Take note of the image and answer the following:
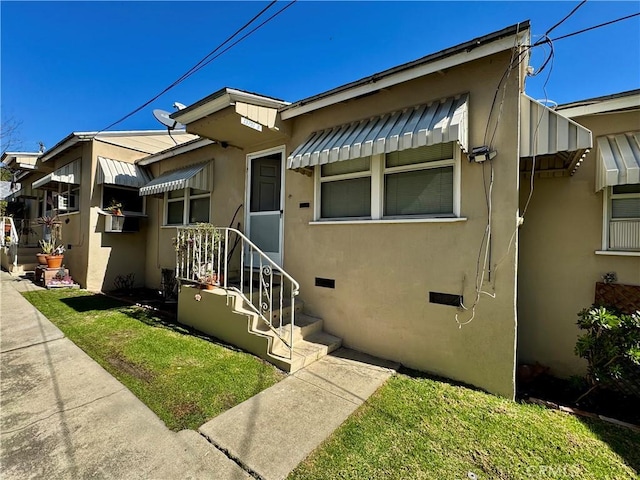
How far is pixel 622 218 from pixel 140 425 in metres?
7.11

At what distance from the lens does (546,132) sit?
3.86 meters

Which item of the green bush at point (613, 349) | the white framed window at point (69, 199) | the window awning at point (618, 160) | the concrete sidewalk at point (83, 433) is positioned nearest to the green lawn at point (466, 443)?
the green bush at point (613, 349)

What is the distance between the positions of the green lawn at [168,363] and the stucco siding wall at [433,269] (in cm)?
181

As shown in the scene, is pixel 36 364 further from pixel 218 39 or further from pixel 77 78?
pixel 77 78

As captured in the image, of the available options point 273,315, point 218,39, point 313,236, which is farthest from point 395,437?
point 218,39

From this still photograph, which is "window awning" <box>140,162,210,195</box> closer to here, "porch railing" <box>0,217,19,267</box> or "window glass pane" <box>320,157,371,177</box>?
"window glass pane" <box>320,157,371,177</box>

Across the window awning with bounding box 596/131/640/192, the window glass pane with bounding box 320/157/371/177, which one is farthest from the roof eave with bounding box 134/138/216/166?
the window awning with bounding box 596/131/640/192

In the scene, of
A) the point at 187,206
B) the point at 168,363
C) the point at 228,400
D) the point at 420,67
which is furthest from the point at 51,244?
the point at 420,67

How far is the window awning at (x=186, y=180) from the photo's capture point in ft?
24.9

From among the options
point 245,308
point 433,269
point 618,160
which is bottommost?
point 245,308

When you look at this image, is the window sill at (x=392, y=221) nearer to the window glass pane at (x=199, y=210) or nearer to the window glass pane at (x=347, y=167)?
the window glass pane at (x=347, y=167)

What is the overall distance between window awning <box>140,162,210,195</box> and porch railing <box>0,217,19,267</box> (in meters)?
8.64

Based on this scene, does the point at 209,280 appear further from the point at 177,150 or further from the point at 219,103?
the point at 177,150

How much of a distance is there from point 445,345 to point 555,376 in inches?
88.5
